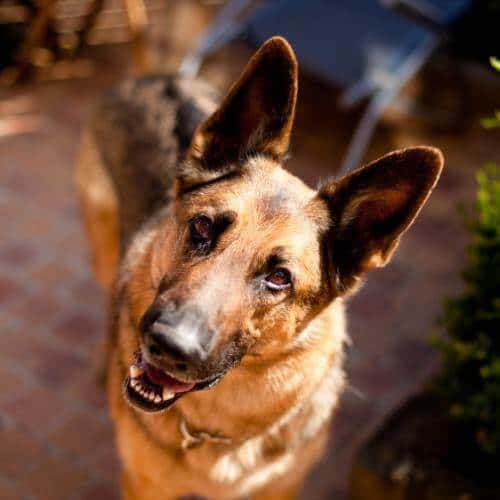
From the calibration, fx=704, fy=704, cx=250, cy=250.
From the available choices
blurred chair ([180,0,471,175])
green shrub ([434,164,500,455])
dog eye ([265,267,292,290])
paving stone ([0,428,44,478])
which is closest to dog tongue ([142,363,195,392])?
dog eye ([265,267,292,290])

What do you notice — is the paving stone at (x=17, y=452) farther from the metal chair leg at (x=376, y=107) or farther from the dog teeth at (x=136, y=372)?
the metal chair leg at (x=376, y=107)

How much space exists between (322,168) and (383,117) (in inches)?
32.3

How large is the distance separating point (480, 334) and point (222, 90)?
3.71 metres

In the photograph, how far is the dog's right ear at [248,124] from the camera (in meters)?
2.41

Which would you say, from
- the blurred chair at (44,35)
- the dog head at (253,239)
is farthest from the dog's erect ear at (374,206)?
the blurred chair at (44,35)

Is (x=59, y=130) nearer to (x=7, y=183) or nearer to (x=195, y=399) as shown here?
(x=7, y=183)

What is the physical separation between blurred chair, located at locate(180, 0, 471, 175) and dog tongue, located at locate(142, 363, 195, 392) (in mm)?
3042

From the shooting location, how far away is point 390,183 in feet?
7.64

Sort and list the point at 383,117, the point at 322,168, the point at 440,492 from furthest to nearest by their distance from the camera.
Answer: the point at 383,117 < the point at 322,168 < the point at 440,492

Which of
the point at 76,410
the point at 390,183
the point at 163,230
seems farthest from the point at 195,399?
the point at 76,410

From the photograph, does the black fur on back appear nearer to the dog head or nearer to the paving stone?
the dog head

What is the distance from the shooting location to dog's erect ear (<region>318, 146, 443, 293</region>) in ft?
7.37

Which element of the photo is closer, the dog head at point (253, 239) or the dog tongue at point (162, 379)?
the dog head at point (253, 239)

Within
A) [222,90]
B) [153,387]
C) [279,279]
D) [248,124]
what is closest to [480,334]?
[279,279]
